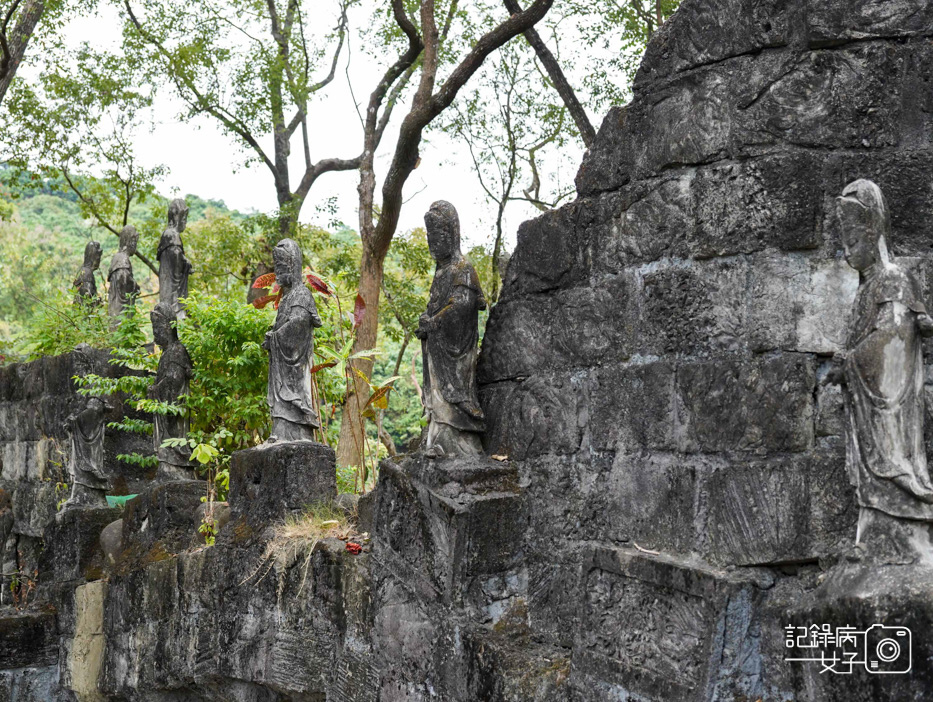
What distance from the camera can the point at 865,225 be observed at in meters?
4.70

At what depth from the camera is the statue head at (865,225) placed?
4680 mm

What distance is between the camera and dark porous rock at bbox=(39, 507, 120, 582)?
9.72 meters

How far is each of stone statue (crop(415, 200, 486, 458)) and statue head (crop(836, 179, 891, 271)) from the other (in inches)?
96.3

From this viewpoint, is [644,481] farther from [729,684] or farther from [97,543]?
[97,543]

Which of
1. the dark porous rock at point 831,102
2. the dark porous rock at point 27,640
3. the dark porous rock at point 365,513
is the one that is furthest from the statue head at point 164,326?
the dark porous rock at point 831,102

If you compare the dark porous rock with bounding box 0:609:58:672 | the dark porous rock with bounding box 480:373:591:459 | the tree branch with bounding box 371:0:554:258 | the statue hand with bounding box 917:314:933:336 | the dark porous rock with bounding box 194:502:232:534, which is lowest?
the dark porous rock with bounding box 0:609:58:672

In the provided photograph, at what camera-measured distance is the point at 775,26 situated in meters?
5.45

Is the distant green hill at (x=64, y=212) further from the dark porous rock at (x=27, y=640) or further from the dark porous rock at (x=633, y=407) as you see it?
the dark porous rock at (x=633, y=407)

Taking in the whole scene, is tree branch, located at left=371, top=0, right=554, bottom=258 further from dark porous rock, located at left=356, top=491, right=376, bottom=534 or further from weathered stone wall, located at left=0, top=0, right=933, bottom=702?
weathered stone wall, located at left=0, top=0, right=933, bottom=702

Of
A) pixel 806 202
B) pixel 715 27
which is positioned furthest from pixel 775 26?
pixel 806 202

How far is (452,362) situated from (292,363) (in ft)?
6.59

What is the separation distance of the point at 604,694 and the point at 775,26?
345 centimetres

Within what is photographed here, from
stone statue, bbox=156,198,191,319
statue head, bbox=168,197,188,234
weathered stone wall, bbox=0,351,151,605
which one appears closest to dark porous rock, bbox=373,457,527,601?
weathered stone wall, bbox=0,351,151,605

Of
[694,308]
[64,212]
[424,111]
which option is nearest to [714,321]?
[694,308]
